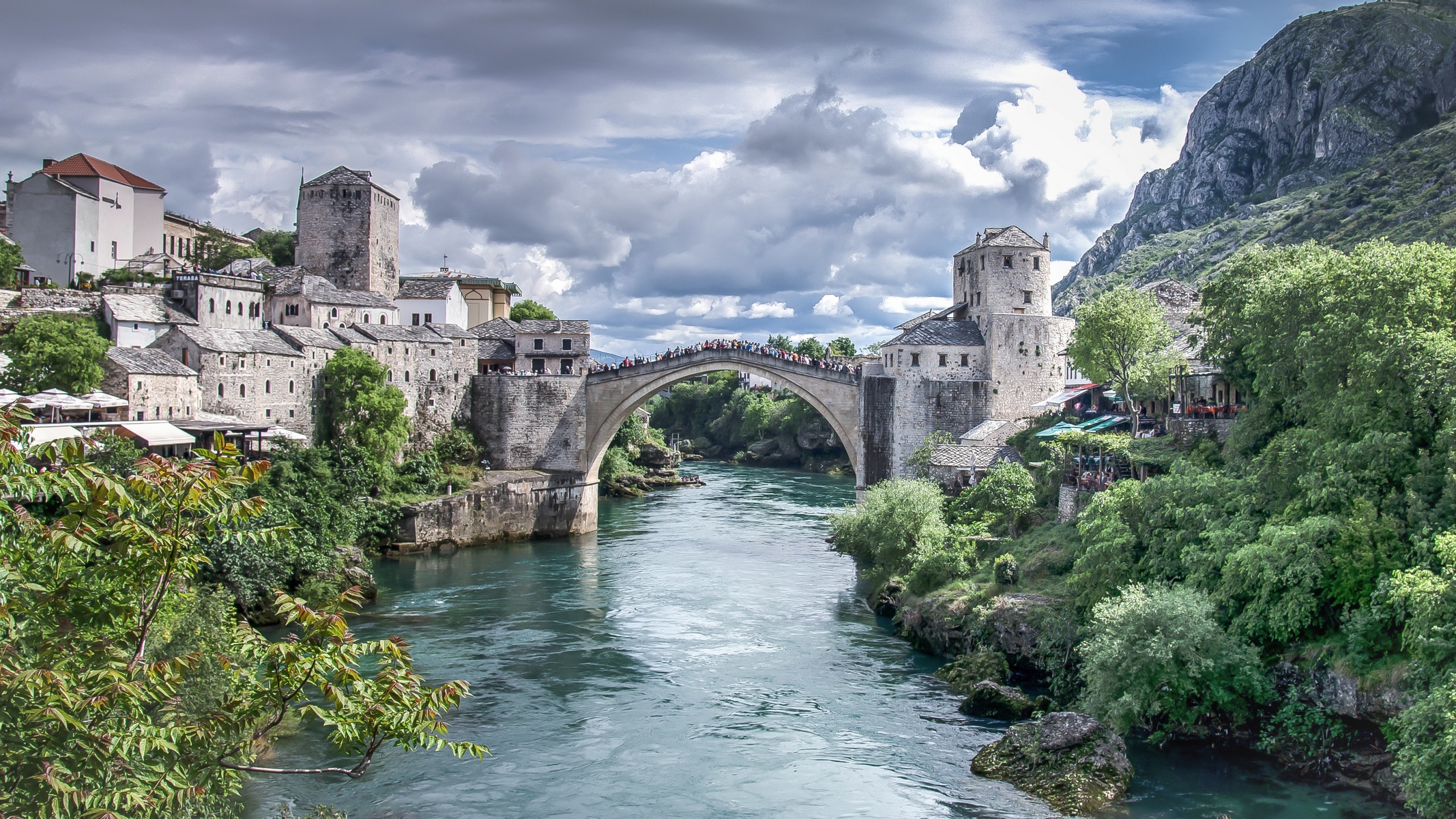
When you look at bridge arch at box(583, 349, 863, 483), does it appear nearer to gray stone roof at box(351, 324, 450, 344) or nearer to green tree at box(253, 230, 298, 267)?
gray stone roof at box(351, 324, 450, 344)

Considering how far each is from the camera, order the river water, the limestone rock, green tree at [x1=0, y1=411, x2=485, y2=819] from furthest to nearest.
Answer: the limestone rock
the river water
green tree at [x1=0, y1=411, x2=485, y2=819]

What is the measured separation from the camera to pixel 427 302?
56.6 m

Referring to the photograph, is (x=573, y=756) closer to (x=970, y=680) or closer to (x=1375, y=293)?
(x=970, y=680)

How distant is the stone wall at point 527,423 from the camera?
50.6 m

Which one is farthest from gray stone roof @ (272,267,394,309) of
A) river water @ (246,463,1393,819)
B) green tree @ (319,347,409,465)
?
river water @ (246,463,1393,819)

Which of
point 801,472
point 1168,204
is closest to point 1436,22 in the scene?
point 1168,204

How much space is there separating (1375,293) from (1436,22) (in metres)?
95.4

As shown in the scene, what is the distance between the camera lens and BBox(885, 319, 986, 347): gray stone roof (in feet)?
147

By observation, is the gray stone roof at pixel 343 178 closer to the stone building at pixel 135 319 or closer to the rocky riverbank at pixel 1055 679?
the stone building at pixel 135 319

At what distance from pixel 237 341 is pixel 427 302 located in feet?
48.6

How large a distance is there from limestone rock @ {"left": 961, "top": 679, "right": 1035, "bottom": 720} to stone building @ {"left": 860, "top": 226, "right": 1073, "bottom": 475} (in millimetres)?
21998

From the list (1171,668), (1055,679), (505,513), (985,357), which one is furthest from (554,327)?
(1171,668)

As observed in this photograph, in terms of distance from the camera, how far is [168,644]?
62.5 ft

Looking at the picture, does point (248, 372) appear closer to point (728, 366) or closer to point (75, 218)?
point (75, 218)
